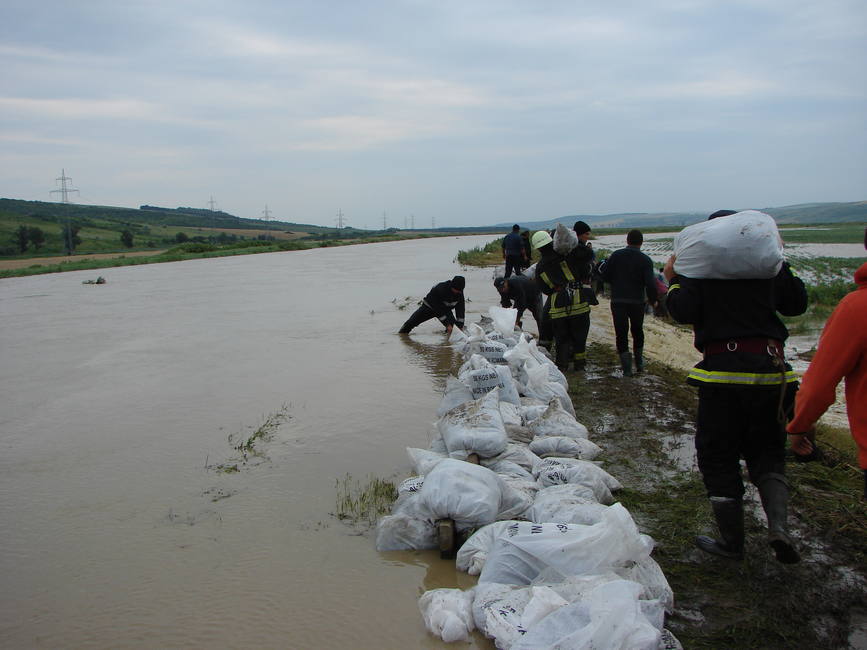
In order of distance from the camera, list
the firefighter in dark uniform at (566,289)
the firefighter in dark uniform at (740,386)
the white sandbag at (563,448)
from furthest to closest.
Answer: the firefighter in dark uniform at (566,289), the white sandbag at (563,448), the firefighter in dark uniform at (740,386)

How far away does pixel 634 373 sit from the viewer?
7.21m

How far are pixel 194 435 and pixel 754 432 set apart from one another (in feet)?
14.3

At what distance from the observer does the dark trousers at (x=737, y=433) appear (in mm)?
3027

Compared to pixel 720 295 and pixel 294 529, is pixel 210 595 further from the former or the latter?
pixel 720 295

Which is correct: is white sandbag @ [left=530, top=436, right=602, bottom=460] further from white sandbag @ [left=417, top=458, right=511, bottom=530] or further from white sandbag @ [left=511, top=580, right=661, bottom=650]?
white sandbag @ [left=511, top=580, right=661, bottom=650]

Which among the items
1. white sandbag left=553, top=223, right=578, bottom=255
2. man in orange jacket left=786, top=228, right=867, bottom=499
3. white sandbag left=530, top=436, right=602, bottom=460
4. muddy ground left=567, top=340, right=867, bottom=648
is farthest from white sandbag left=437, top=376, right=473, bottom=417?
man in orange jacket left=786, top=228, right=867, bottom=499

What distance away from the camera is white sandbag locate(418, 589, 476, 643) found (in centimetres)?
279

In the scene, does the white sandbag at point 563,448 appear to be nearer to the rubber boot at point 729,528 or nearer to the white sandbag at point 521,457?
the white sandbag at point 521,457

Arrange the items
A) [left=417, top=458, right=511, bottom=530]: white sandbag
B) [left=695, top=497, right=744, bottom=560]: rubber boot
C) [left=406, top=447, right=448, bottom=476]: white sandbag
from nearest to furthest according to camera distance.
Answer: [left=695, top=497, right=744, bottom=560]: rubber boot → [left=417, top=458, right=511, bottom=530]: white sandbag → [left=406, top=447, right=448, bottom=476]: white sandbag

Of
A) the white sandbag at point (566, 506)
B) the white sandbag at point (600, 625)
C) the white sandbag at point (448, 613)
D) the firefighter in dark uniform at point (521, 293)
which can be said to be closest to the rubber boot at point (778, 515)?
the white sandbag at point (566, 506)

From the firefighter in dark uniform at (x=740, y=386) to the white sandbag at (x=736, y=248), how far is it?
8 cm

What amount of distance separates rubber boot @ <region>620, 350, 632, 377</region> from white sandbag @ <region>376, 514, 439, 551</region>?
3.99 metres

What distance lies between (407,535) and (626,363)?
4.10 meters

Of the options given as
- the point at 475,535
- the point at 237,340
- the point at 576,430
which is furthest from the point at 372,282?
the point at 475,535
